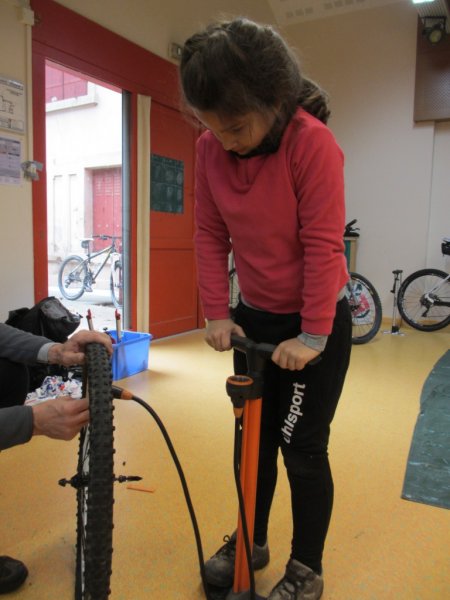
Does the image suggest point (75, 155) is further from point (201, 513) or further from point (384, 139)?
point (201, 513)

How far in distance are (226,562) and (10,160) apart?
2.19 meters

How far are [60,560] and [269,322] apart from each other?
816mm

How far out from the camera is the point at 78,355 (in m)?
0.92

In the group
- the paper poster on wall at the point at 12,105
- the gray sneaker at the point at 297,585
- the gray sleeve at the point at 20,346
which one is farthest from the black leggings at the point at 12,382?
the paper poster on wall at the point at 12,105

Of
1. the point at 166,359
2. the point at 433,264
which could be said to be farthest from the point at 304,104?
the point at 433,264

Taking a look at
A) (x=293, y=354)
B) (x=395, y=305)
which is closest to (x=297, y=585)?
(x=293, y=354)

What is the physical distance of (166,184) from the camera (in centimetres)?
365

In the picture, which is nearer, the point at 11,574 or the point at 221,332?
the point at 221,332

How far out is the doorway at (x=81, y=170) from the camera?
6.28 m

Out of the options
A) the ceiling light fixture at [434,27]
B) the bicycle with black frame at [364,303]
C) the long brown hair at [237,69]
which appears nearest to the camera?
the long brown hair at [237,69]

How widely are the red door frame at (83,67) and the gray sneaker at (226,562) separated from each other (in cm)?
192

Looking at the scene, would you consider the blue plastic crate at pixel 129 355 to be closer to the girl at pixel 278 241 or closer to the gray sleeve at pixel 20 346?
the gray sleeve at pixel 20 346

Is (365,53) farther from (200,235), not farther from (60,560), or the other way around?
(60,560)

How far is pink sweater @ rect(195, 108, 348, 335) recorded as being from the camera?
2.65 feet
